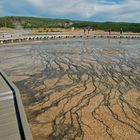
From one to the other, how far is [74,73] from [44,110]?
659cm

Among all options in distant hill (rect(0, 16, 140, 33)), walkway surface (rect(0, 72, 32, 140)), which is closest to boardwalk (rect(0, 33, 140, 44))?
walkway surface (rect(0, 72, 32, 140))

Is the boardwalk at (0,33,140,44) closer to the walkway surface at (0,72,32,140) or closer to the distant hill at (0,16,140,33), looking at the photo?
the walkway surface at (0,72,32,140)

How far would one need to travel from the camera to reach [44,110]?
34.5 ft

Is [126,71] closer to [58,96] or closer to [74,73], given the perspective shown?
[74,73]

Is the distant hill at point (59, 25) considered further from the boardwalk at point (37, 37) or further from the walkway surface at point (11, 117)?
the walkway surface at point (11, 117)

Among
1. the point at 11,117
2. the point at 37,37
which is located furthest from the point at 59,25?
the point at 11,117

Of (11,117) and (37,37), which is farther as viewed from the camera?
(37,37)

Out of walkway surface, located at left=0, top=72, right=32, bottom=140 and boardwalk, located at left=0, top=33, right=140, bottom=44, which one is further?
boardwalk, located at left=0, top=33, right=140, bottom=44

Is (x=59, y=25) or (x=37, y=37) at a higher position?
(x=37, y=37)

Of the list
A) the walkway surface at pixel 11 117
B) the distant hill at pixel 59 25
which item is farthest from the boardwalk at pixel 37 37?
the distant hill at pixel 59 25

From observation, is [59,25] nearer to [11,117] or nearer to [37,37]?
[37,37]

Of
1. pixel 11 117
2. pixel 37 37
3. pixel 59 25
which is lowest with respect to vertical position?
pixel 59 25

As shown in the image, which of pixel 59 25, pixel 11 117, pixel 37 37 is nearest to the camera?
pixel 11 117

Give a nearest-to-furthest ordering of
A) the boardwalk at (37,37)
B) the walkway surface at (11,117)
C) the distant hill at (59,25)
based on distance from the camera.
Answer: the walkway surface at (11,117) < the boardwalk at (37,37) < the distant hill at (59,25)
